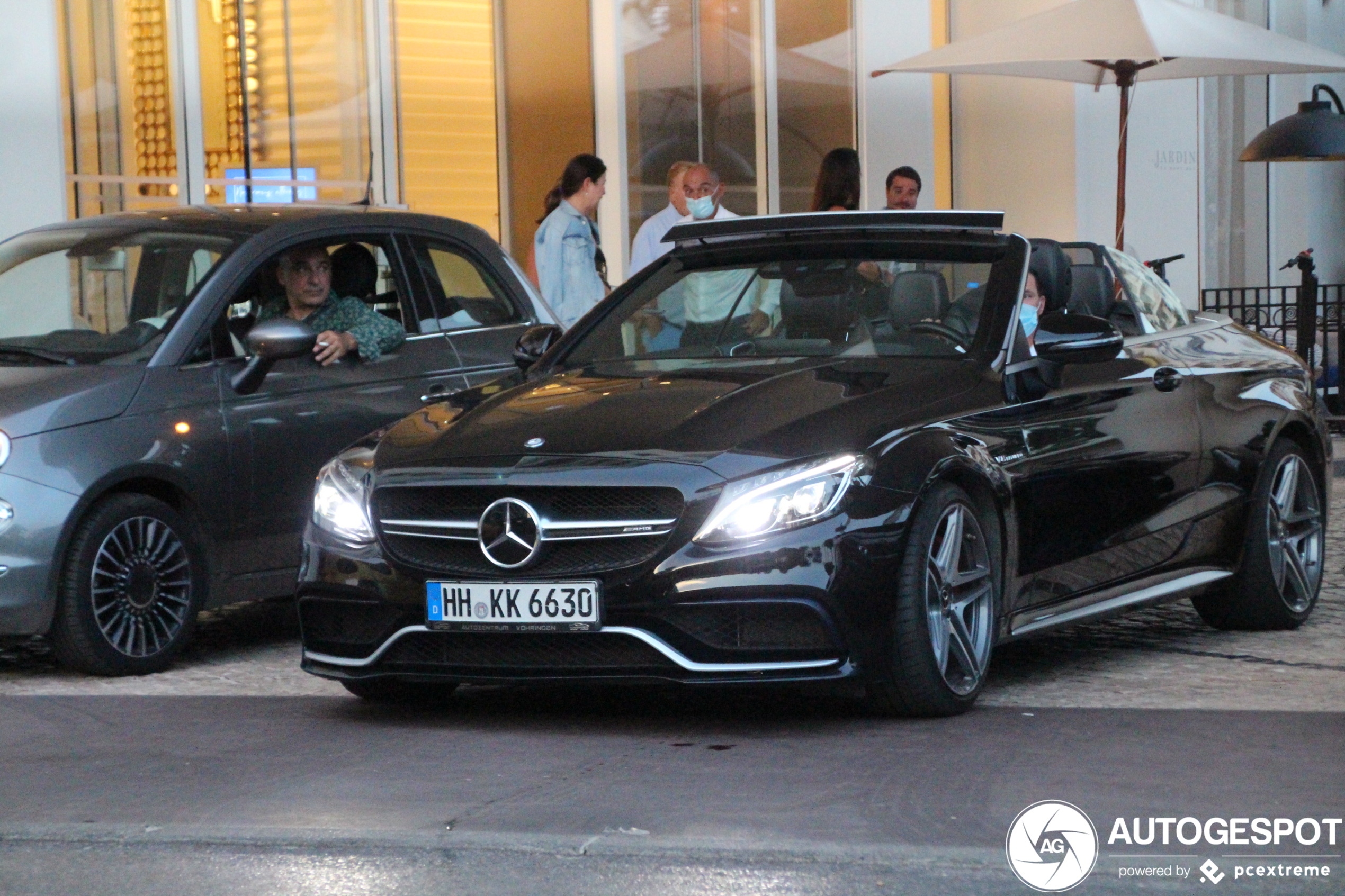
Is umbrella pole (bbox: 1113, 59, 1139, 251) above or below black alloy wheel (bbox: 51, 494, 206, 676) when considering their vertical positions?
above

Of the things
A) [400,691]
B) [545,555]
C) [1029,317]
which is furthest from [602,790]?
[1029,317]

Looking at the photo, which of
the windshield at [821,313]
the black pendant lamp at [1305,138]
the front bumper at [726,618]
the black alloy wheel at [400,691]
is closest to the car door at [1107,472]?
the windshield at [821,313]

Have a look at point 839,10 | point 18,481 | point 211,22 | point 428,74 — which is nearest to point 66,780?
point 18,481

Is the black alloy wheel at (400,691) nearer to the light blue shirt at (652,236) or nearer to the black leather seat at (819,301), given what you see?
the black leather seat at (819,301)

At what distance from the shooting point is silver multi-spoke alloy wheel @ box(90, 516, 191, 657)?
7.30 meters

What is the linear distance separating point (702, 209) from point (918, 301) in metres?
5.25

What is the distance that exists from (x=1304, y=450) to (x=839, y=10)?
11394mm

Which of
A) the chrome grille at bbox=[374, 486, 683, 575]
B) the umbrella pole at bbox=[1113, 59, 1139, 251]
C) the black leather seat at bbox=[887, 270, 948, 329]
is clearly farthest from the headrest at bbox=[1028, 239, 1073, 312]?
the umbrella pole at bbox=[1113, 59, 1139, 251]

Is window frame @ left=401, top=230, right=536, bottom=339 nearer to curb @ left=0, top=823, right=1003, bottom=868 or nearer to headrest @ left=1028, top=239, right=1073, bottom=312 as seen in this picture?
headrest @ left=1028, top=239, right=1073, bottom=312

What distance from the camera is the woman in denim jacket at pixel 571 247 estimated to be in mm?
11883

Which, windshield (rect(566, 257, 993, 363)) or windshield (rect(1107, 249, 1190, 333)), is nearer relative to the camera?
windshield (rect(566, 257, 993, 363))

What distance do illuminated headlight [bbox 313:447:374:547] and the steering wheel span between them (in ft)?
5.54

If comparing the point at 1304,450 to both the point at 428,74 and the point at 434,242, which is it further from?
the point at 428,74

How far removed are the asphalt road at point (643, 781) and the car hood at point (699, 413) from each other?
77 centimetres
